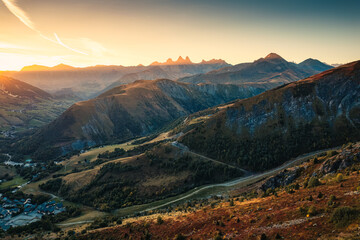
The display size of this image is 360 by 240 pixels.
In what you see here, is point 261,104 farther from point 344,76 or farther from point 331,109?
point 344,76

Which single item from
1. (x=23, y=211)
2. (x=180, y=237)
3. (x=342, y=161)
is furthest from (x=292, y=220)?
(x=23, y=211)

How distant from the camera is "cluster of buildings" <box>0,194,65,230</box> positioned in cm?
10312

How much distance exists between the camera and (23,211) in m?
113

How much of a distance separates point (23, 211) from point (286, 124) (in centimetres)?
15577

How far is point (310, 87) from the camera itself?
13438 centimetres

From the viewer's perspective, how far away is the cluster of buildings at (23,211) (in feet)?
338

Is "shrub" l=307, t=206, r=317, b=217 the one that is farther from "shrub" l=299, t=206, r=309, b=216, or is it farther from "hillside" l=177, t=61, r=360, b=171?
"hillside" l=177, t=61, r=360, b=171

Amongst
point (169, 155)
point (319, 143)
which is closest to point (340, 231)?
point (319, 143)

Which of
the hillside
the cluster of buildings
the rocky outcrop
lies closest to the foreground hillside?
the rocky outcrop

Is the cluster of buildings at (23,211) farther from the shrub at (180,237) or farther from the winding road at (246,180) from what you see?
the shrub at (180,237)

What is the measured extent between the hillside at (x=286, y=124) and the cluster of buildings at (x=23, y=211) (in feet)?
282

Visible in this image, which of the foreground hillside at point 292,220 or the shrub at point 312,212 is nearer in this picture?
the foreground hillside at point 292,220

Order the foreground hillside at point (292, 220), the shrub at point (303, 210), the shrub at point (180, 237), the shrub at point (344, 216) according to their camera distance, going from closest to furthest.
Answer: the shrub at point (344, 216), the foreground hillside at point (292, 220), the shrub at point (303, 210), the shrub at point (180, 237)

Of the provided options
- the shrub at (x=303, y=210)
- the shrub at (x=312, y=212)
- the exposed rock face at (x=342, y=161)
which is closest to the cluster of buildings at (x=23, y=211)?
the shrub at (x=303, y=210)
